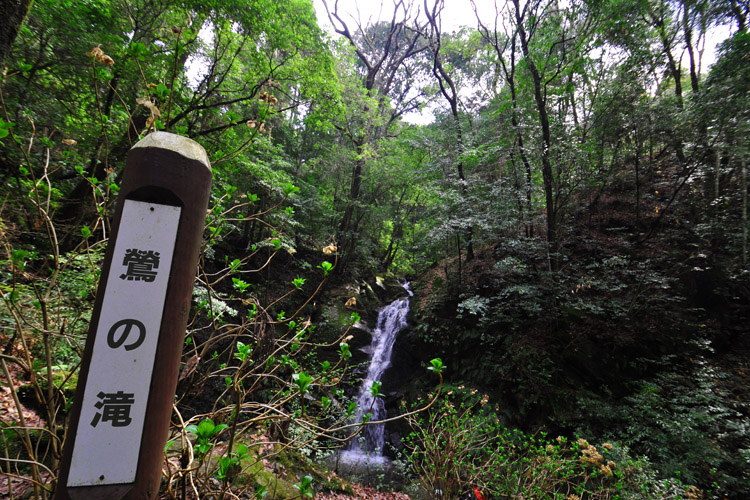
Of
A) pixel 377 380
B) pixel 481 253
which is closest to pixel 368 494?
pixel 377 380

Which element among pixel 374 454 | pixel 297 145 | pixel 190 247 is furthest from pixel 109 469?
pixel 297 145

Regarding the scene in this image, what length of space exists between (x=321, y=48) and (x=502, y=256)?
23.0ft

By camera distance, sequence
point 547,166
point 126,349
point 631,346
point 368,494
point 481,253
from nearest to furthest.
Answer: point 126,349, point 368,494, point 631,346, point 547,166, point 481,253

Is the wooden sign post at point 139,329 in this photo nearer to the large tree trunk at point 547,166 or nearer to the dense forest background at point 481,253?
the dense forest background at point 481,253

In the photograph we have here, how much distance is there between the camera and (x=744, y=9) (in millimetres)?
5137

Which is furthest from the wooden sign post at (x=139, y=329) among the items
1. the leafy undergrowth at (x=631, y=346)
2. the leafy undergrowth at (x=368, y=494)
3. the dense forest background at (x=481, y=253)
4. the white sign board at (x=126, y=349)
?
the leafy undergrowth at (x=631, y=346)

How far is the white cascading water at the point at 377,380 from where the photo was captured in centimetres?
702

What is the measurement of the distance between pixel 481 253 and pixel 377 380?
5.34 metres

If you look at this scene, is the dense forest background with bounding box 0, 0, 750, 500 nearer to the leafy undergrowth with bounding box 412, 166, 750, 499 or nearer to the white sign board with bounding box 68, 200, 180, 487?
the leafy undergrowth with bounding box 412, 166, 750, 499

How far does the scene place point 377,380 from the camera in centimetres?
881

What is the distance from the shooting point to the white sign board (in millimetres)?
1085

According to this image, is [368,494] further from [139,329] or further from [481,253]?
[481,253]

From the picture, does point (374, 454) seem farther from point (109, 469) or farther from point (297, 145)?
point (297, 145)

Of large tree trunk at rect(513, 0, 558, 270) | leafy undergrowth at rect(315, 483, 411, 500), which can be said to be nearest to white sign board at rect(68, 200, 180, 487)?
leafy undergrowth at rect(315, 483, 411, 500)
